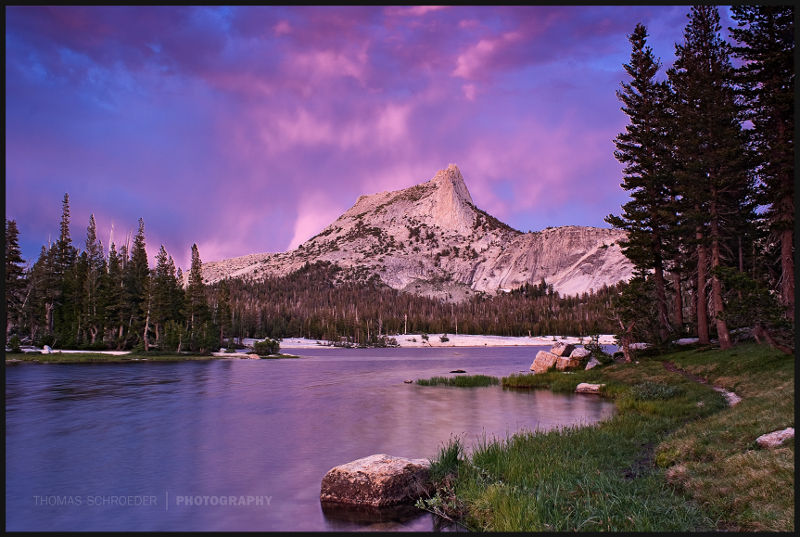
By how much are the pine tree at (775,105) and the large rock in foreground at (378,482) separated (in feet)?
93.8

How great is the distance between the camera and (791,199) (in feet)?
111

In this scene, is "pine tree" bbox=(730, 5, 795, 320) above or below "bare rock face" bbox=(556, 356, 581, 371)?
above

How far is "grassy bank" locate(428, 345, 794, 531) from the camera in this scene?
34.6ft

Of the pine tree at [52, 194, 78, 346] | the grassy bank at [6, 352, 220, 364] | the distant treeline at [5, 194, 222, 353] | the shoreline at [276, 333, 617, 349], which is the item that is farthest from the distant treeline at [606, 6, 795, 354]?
the shoreline at [276, 333, 617, 349]

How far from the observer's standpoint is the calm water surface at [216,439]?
1544 centimetres

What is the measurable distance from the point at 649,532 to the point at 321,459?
15.1 meters

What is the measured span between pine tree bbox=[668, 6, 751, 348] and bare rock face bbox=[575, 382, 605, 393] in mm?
10217

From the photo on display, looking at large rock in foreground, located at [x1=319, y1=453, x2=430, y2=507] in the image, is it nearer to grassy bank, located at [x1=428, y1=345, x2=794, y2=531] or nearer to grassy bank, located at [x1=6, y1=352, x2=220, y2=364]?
Answer: grassy bank, located at [x1=428, y1=345, x2=794, y2=531]

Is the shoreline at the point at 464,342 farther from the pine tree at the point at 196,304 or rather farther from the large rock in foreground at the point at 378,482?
the large rock in foreground at the point at 378,482

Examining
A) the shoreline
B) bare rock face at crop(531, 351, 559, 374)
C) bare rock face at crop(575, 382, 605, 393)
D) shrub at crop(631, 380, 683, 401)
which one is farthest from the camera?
the shoreline

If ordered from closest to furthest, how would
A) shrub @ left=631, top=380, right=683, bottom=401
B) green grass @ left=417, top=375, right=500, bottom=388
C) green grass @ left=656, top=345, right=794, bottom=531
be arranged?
green grass @ left=656, top=345, right=794, bottom=531
shrub @ left=631, top=380, right=683, bottom=401
green grass @ left=417, top=375, right=500, bottom=388

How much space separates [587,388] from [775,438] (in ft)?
86.2

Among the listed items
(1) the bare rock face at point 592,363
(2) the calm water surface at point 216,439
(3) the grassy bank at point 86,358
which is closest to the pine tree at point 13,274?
(3) the grassy bank at point 86,358

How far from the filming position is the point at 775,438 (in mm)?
13750
